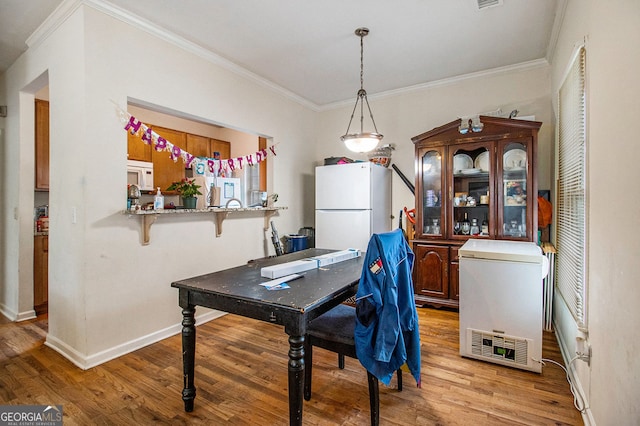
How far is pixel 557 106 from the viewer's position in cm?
287

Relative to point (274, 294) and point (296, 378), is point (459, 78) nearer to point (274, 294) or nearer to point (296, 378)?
point (274, 294)

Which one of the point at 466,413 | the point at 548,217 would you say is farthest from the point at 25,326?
the point at 548,217

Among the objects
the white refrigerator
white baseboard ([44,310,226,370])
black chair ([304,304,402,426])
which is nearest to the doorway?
white baseboard ([44,310,226,370])

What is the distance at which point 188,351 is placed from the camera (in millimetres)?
1766

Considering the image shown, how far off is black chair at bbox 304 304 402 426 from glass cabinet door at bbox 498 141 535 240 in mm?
2056

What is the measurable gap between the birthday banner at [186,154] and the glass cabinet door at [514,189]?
2642 mm

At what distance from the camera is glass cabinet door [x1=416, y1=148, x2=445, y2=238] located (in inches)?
141

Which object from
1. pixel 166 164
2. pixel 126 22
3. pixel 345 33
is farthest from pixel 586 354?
pixel 166 164

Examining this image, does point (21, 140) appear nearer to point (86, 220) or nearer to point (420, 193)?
point (86, 220)

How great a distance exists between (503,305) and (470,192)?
156cm

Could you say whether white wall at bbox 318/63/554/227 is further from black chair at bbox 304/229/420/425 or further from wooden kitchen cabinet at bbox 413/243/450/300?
black chair at bbox 304/229/420/425

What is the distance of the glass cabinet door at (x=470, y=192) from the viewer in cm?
338

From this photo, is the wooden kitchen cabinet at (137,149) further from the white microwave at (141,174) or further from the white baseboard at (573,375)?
the white baseboard at (573,375)

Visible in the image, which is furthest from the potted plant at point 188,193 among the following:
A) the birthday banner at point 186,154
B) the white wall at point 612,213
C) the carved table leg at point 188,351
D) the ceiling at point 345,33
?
the white wall at point 612,213
